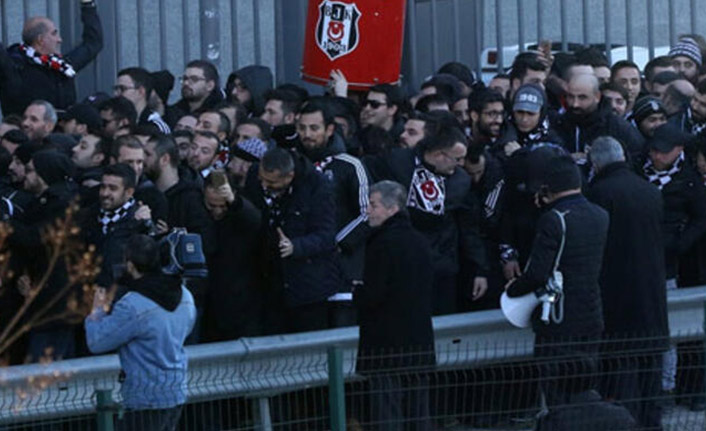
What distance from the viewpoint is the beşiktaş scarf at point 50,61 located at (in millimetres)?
14383

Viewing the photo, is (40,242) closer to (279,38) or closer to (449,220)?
(449,220)

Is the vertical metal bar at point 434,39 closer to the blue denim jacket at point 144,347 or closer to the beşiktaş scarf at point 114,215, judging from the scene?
the beşiktaş scarf at point 114,215

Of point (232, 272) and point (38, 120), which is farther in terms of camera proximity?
point (38, 120)

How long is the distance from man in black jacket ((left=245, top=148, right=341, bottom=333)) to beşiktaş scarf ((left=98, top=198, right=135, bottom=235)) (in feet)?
2.75

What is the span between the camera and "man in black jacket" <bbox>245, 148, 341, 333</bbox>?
1238 centimetres

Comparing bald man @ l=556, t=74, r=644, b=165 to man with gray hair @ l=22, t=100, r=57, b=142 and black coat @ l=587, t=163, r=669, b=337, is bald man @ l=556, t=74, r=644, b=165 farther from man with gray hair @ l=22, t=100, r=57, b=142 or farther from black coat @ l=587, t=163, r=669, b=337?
man with gray hair @ l=22, t=100, r=57, b=142

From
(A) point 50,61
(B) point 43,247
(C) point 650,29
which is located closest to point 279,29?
(A) point 50,61

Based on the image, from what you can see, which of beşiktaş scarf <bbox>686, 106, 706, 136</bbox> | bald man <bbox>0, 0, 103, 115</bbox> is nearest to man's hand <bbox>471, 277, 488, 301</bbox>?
beşiktaş scarf <bbox>686, 106, 706, 136</bbox>

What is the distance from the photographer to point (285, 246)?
12.3 m

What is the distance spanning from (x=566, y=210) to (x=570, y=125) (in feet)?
6.44

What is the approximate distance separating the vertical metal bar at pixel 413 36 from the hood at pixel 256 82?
146cm

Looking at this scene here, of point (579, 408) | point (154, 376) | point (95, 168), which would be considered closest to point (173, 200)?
point (95, 168)

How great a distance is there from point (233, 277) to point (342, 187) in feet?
2.96

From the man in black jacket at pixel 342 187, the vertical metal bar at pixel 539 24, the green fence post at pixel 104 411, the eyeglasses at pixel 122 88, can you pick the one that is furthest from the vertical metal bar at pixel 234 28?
the green fence post at pixel 104 411
